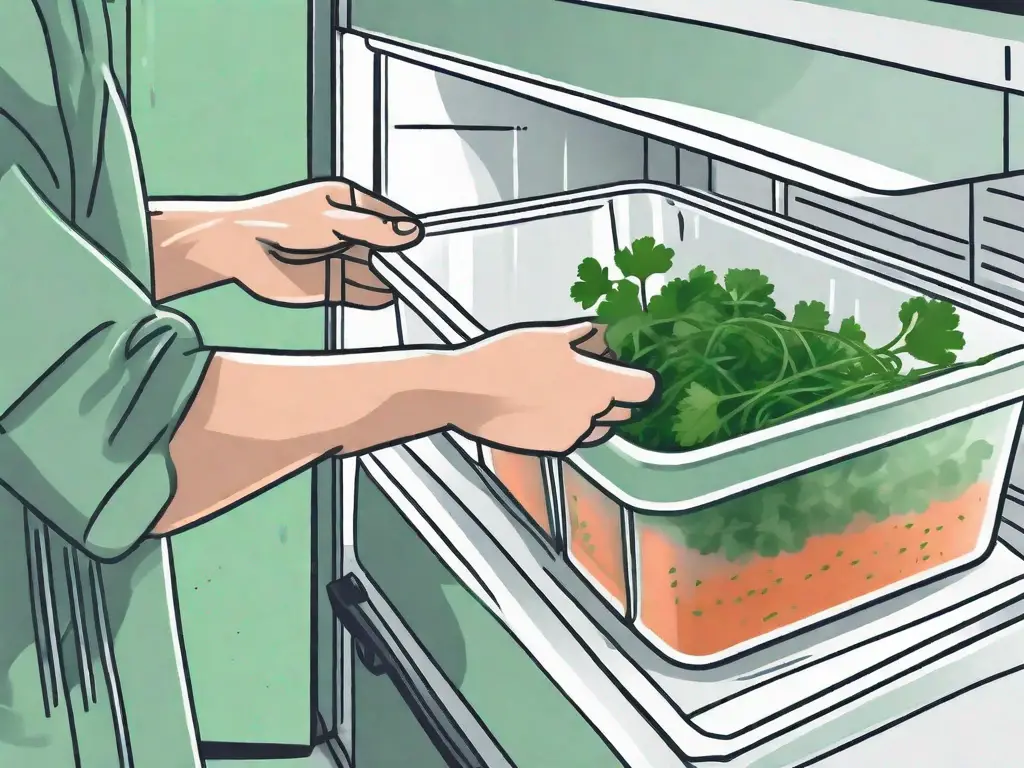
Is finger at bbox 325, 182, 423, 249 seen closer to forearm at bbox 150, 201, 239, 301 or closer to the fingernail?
the fingernail

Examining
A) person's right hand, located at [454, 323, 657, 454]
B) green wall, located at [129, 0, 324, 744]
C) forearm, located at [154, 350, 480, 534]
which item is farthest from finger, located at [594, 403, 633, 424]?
green wall, located at [129, 0, 324, 744]

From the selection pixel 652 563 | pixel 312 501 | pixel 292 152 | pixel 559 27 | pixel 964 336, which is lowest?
pixel 312 501

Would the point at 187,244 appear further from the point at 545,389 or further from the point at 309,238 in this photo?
the point at 545,389

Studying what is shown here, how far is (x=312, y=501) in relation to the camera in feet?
4.42

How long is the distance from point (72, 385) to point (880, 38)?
21.1 inches

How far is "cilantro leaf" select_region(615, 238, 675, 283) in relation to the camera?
78 cm

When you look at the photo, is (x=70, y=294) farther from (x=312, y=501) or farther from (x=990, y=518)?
(x=312, y=501)

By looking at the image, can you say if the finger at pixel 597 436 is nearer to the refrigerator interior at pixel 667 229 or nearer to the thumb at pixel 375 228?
the refrigerator interior at pixel 667 229

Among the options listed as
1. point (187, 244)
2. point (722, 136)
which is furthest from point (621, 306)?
point (187, 244)

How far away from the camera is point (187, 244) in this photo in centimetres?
99

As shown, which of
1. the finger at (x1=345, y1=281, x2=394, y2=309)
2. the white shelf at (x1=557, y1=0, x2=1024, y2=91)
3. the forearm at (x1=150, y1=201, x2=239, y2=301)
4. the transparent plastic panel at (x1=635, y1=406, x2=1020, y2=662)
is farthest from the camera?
the finger at (x1=345, y1=281, x2=394, y2=309)

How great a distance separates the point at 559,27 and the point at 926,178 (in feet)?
1.22

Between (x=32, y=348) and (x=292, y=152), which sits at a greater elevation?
(x=292, y=152)

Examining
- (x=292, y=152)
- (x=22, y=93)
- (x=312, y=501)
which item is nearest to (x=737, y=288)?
(x=22, y=93)
